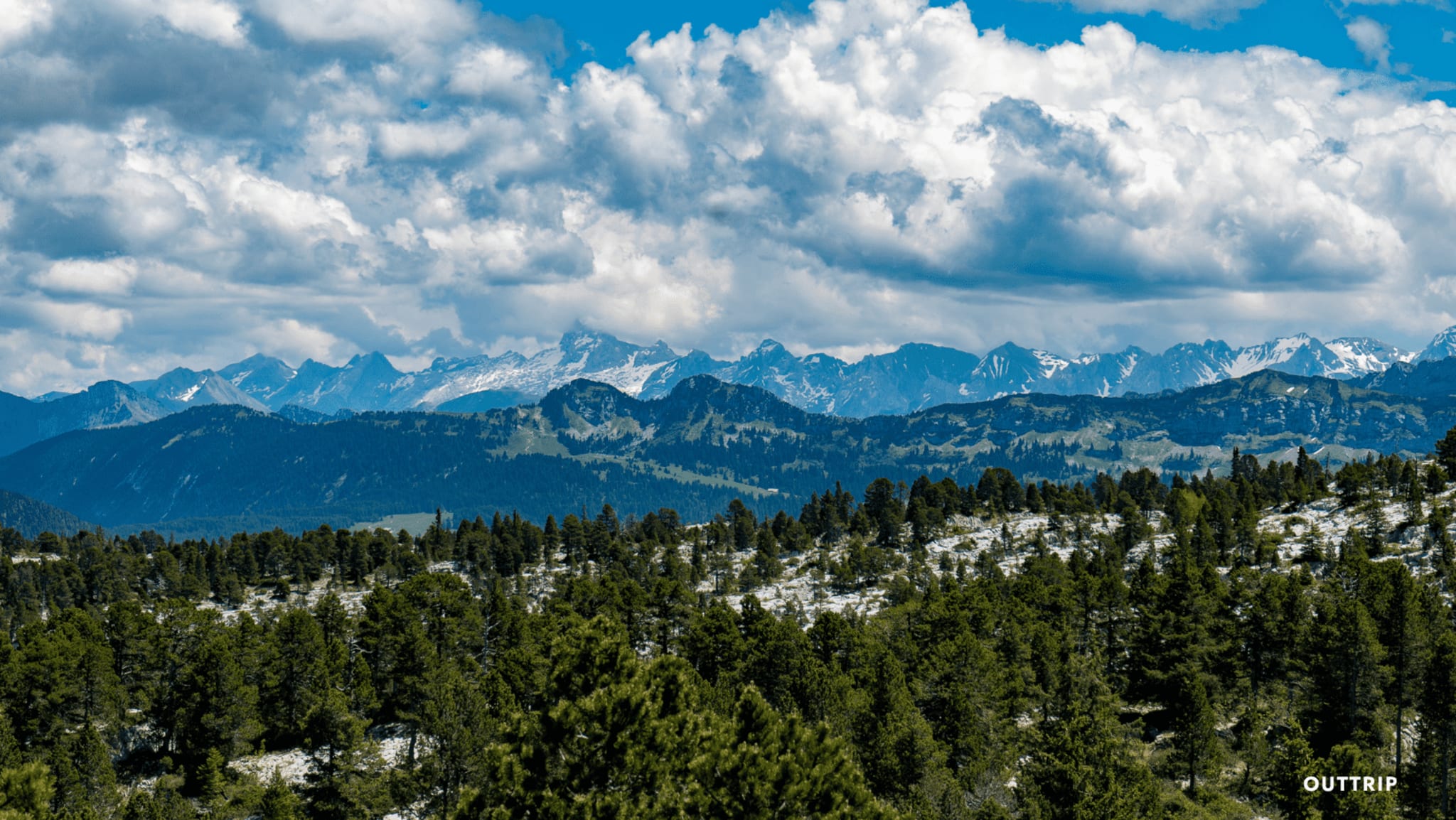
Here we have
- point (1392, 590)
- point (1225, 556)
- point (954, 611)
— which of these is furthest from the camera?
point (1225, 556)

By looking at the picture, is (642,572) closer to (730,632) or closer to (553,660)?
(730,632)

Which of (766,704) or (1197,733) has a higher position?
(766,704)

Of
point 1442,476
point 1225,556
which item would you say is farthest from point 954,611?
point 1442,476

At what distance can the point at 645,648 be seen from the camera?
13388 centimetres

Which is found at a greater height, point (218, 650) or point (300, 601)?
point (218, 650)

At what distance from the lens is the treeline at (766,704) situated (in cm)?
3734

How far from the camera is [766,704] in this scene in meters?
42.7

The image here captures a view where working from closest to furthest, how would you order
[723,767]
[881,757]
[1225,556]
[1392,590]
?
[723,767]
[881,757]
[1392,590]
[1225,556]

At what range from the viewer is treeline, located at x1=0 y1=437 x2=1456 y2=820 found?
37.3 meters

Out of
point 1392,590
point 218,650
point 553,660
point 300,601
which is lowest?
point 300,601

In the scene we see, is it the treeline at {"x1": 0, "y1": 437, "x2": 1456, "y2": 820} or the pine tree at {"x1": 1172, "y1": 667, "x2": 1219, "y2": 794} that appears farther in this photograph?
the pine tree at {"x1": 1172, "y1": 667, "x2": 1219, "y2": 794}

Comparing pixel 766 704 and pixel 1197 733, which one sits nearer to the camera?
pixel 766 704

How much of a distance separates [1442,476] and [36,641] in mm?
215699

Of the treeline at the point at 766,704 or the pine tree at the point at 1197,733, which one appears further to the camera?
the pine tree at the point at 1197,733
